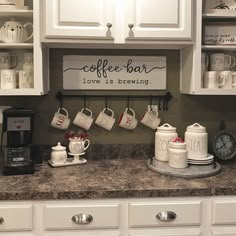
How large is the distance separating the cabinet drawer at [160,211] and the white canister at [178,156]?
0.99 feet

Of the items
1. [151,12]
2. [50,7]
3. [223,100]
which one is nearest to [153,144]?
[223,100]

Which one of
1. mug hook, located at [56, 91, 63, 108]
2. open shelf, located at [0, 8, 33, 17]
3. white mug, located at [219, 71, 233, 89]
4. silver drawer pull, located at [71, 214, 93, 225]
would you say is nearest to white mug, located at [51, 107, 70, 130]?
mug hook, located at [56, 91, 63, 108]

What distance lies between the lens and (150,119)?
2.26m

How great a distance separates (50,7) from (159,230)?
4.16 feet

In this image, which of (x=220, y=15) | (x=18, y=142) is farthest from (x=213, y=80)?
(x=18, y=142)

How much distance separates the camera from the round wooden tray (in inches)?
71.6

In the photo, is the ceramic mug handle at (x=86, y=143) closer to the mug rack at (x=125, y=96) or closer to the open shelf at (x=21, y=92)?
the mug rack at (x=125, y=96)

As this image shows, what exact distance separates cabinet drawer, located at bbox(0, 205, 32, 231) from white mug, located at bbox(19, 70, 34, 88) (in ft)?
2.31

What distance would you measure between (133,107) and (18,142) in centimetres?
77

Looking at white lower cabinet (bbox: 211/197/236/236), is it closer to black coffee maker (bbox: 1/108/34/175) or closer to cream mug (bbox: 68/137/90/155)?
cream mug (bbox: 68/137/90/155)

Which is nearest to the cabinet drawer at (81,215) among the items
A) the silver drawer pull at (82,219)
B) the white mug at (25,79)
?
the silver drawer pull at (82,219)

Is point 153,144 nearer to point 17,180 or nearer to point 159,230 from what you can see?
point 159,230

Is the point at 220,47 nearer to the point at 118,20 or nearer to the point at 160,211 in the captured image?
the point at 118,20

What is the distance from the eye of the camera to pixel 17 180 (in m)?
1.75
